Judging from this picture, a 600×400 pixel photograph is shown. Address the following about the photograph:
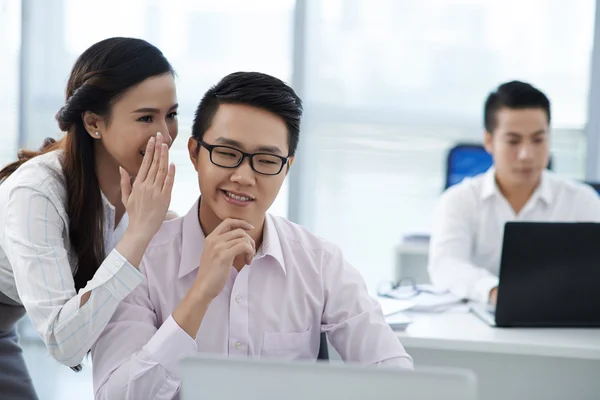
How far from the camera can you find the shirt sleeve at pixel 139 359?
1.45 meters

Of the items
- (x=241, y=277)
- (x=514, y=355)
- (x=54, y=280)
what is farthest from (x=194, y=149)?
(x=514, y=355)

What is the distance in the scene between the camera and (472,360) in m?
2.09

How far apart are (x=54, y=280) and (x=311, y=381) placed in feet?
2.90

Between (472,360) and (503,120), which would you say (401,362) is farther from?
(503,120)

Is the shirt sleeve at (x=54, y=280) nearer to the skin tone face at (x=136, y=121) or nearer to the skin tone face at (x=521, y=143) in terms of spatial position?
the skin tone face at (x=136, y=121)

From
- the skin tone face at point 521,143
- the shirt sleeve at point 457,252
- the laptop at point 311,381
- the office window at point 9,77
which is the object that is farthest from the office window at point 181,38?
the laptop at point 311,381

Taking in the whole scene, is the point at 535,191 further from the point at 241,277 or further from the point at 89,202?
the point at 89,202

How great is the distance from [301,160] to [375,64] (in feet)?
2.45

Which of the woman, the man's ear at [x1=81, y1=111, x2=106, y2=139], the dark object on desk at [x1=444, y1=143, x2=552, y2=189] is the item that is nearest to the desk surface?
the woman

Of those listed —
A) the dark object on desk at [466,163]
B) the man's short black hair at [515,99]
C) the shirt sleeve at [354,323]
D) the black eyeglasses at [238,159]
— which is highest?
the man's short black hair at [515,99]

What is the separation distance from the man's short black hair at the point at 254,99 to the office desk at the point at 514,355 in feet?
2.36

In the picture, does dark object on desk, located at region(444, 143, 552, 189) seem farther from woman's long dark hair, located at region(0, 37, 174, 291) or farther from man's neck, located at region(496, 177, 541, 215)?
woman's long dark hair, located at region(0, 37, 174, 291)

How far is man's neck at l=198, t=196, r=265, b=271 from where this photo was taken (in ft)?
5.56

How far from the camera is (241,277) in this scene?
65.2 inches
